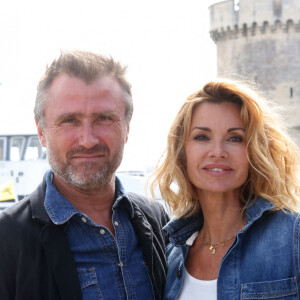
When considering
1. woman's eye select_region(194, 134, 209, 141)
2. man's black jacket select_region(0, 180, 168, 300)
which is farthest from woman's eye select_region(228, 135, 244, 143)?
man's black jacket select_region(0, 180, 168, 300)

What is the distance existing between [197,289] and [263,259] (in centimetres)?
34

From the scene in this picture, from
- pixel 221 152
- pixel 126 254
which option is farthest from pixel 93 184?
pixel 221 152

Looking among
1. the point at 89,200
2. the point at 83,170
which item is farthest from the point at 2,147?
the point at 83,170

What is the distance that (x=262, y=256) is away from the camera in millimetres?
2201

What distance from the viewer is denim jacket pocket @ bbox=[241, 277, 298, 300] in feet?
6.96

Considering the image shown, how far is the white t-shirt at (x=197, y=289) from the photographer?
2312 millimetres

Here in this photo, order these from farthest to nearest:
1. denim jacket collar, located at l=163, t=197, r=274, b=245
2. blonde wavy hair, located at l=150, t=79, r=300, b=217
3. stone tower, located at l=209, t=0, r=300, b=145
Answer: stone tower, located at l=209, t=0, r=300, b=145, denim jacket collar, located at l=163, t=197, r=274, b=245, blonde wavy hair, located at l=150, t=79, r=300, b=217

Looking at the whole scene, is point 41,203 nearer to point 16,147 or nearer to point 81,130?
point 81,130

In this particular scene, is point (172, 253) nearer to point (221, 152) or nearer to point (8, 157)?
point (221, 152)

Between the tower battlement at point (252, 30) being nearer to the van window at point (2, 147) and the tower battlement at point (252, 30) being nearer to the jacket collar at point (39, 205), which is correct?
the van window at point (2, 147)

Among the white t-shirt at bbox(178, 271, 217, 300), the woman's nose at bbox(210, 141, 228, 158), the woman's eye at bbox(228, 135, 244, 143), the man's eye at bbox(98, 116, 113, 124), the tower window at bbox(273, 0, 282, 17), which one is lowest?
the white t-shirt at bbox(178, 271, 217, 300)

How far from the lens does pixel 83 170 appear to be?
96.2 inches

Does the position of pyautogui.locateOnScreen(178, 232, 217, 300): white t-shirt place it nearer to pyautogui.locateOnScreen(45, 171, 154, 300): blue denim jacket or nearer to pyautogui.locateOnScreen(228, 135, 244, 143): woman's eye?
pyautogui.locateOnScreen(45, 171, 154, 300): blue denim jacket

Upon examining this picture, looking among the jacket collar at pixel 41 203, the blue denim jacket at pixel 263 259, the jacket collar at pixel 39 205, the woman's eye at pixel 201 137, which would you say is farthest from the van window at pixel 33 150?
the blue denim jacket at pixel 263 259
